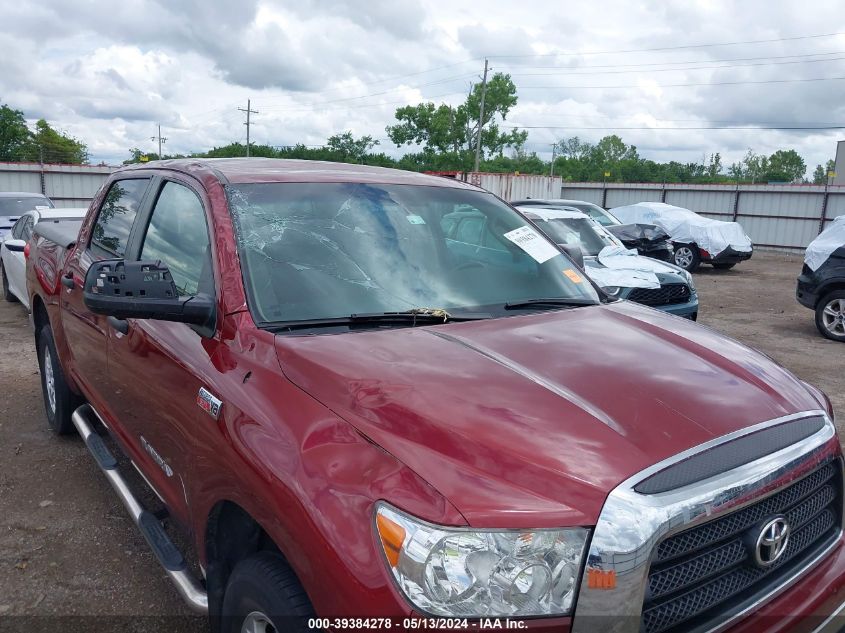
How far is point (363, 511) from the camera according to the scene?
163 cm

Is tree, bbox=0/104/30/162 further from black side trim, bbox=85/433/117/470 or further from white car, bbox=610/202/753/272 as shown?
black side trim, bbox=85/433/117/470

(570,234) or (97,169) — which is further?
(97,169)


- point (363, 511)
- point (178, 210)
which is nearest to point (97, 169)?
point (178, 210)

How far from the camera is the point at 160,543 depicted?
109 inches

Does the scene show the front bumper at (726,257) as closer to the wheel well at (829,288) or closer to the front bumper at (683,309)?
the wheel well at (829,288)

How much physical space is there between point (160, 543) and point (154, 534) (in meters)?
0.09

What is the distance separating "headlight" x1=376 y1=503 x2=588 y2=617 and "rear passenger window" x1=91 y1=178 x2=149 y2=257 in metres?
2.62

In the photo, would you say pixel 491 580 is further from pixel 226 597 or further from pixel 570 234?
pixel 570 234

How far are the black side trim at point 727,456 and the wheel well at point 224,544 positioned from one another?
3.73ft

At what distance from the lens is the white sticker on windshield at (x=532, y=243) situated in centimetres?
327

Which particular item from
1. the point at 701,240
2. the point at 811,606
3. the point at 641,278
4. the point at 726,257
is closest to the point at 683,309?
the point at 641,278

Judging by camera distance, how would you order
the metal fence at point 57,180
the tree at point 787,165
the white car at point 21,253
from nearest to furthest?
the white car at point 21,253 < the metal fence at point 57,180 < the tree at point 787,165

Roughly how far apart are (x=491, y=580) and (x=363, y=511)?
329 millimetres

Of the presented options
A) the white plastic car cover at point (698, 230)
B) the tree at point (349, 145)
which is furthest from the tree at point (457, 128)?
the white plastic car cover at point (698, 230)
